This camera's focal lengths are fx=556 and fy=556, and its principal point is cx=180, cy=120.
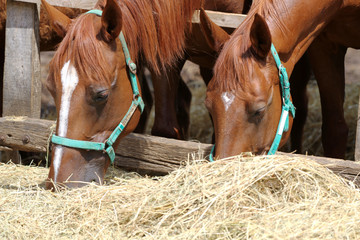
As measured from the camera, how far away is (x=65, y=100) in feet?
9.33

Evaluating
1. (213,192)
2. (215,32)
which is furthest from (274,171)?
(215,32)

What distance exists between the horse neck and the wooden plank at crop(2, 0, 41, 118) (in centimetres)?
172

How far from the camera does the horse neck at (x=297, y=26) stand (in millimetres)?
2996

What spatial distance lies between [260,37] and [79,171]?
1.17 m

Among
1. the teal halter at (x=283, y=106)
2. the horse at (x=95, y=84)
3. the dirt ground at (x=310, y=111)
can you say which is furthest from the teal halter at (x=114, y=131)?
the dirt ground at (x=310, y=111)

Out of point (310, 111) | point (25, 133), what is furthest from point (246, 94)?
point (310, 111)

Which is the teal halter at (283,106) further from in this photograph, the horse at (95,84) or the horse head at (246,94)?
the horse at (95,84)

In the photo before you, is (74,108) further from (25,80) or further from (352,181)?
(352,181)

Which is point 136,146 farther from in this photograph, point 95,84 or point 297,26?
point 297,26

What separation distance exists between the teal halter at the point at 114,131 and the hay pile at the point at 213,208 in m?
0.23

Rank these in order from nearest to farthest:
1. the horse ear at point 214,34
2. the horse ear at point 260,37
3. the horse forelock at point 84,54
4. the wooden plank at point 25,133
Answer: the horse ear at point 260,37 < the horse forelock at point 84,54 < the horse ear at point 214,34 < the wooden plank at point 25,133

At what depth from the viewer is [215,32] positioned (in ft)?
10.3

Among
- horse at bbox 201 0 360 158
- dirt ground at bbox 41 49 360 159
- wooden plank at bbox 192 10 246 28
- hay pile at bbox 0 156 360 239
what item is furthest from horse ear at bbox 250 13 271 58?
dirt ground at bbox 41 49 360 159

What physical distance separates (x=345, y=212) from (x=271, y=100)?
0.76 meters
